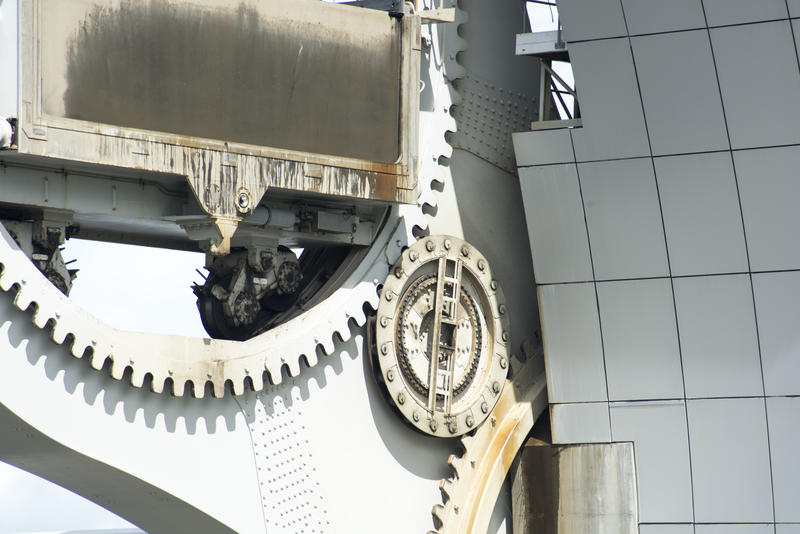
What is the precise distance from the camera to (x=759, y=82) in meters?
10.6

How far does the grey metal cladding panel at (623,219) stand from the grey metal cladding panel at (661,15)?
1.10 meters

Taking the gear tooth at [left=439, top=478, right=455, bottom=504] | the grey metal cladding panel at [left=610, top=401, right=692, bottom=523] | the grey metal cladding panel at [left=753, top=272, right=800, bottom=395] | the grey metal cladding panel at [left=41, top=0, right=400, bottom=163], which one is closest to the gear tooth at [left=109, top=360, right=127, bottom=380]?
the grey metal cladding panel at [left=41, top=0, right=400, bottom=163]

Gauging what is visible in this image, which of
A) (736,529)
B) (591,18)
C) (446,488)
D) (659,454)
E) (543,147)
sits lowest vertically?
(736,529)

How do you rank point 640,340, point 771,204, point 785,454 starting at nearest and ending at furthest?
point 771,204 < point 785,454 < point 640,340

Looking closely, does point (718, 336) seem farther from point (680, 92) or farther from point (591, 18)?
point (591, 18)

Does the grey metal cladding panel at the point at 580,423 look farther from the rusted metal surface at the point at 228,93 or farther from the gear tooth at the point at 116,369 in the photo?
the gear tooth at the point at 116,369

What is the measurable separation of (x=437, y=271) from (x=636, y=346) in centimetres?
188

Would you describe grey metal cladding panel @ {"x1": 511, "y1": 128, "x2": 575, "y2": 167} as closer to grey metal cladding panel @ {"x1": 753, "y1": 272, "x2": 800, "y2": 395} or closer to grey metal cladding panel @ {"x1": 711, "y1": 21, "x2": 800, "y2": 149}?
grey metal cladding panel @ {"x1": 711, "y1": 21, "x2": 800, "y2": 149}

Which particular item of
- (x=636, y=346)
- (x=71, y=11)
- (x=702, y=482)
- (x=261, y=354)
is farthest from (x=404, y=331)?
(x=71, y=11)

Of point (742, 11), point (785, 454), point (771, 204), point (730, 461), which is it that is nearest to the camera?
point (742, 11)

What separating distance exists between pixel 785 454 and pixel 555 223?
2.73 meters

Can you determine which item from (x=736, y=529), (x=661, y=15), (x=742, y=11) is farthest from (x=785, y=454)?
(x=661, y=15)

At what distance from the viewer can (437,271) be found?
1076 centimetres

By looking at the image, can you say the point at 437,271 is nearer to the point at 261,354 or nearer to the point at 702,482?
the point at 261,354
